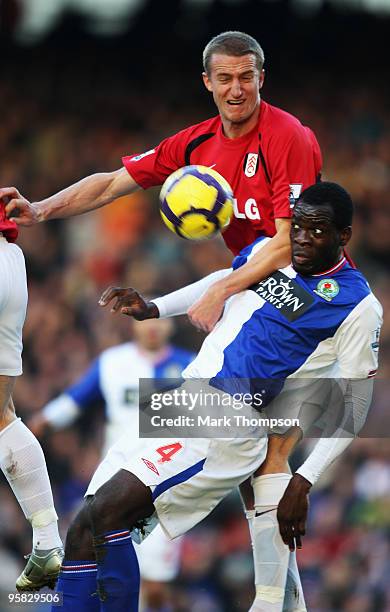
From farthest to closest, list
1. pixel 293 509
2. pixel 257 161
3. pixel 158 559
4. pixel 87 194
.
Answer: pixel 158 559
pixel 87 194
pixel 257 161
pixel 293 509

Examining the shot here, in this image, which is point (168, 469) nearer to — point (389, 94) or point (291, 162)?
point (291, 162)

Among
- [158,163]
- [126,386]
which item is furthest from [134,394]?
[158,163]

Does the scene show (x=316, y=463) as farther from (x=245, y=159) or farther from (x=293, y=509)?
(x=245, y=159)

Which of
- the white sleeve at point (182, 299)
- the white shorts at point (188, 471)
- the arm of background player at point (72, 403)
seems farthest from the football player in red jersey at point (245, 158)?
the arm of background player at point (72, 403)

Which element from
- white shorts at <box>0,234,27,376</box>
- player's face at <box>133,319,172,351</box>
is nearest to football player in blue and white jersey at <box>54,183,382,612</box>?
white shorts at <box>0,234,27,376</box>

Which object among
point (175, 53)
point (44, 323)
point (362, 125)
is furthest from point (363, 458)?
point (175, 53)

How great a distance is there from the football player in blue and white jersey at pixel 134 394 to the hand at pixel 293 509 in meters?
3.36

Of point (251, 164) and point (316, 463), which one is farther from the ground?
point (251, 164)

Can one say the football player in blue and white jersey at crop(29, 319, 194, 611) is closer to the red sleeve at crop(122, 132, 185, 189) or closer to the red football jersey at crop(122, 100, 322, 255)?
the red sleeve at crop(122, 132, 185, 189)

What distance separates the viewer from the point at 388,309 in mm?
10797

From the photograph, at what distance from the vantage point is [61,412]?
893cm

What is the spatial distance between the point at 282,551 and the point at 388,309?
5584 millimetres

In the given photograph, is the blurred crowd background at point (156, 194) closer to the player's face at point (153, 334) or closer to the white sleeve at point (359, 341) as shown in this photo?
the player's face at point (153, 334)

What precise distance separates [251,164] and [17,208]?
114 cm
